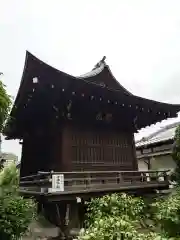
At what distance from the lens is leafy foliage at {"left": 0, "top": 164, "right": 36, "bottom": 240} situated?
20.9ft

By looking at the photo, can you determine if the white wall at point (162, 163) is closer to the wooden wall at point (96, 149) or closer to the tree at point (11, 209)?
the wooden wall at point (96, 149)

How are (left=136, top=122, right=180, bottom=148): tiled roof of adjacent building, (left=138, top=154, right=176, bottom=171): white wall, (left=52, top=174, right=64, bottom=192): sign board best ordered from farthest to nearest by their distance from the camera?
(left=136, top=122, right=180, bottom=148): tiled roof of adjacent building, (left=138, top=154, right=176, bottom=171): white wall, (left=52, top=174, right=64, bottom=192): sign board

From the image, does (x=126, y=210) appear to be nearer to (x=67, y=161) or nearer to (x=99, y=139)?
(x=67, y=161)


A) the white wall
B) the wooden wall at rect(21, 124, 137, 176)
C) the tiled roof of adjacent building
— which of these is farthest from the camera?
the tiled roof of adjacent building

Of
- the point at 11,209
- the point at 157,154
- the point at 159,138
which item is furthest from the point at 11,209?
the point at 159,138

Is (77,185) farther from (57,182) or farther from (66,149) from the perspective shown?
(66,149)

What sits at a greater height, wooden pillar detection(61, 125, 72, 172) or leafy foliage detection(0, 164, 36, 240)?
wooden pillar detection(61, 125, 72, 172)

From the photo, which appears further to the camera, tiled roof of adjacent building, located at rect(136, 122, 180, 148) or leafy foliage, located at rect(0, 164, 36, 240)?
tiled roof of adjacent building, located at rect(136, 122, 180, 148)

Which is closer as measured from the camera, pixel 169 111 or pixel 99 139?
pixel 99 139

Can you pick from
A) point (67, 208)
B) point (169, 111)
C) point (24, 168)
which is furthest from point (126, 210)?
point (24, 168)

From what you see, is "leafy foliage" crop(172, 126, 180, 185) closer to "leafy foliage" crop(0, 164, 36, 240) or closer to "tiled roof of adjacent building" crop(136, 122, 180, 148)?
"tiled roof of adjacent building" crop(136, 122, 180, 148)

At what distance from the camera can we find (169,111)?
525 inches

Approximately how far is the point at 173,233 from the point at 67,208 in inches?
207

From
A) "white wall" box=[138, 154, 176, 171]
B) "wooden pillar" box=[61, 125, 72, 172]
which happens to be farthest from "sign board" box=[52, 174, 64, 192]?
"white wall" box=[138, 154, 176, 171]
